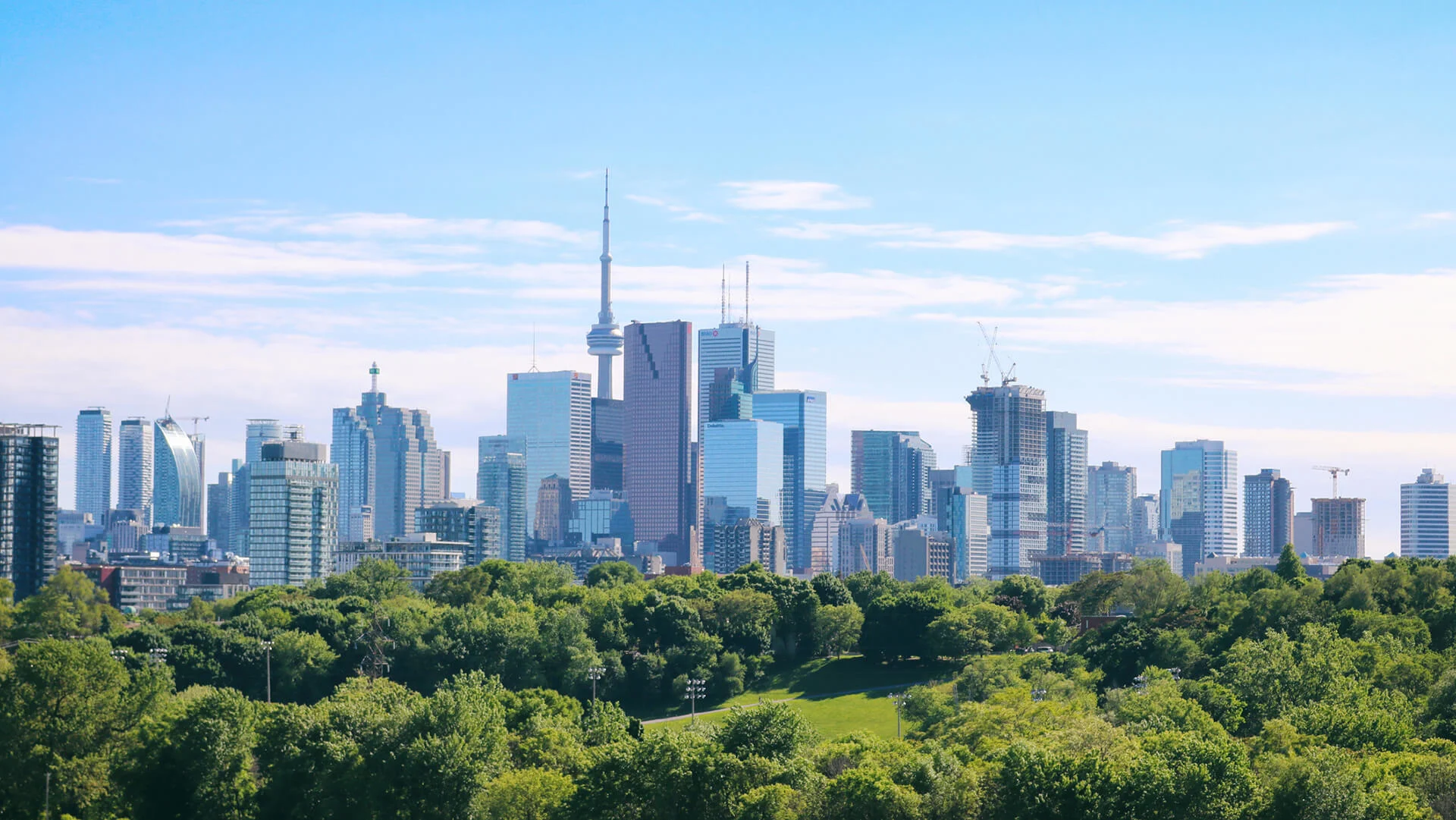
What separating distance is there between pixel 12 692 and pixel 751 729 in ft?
145

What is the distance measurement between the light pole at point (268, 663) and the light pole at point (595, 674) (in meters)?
26.5

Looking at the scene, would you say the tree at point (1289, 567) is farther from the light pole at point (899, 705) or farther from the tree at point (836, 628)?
the light pole at point (899, 705)

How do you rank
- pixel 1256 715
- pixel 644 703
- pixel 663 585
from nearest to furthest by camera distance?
pixel 1256 715 < pixel 644 703 < pixel 663 585

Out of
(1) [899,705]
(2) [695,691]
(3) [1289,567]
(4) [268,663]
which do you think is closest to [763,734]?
(1) [899,705]

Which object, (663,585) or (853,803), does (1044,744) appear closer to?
(853,803)

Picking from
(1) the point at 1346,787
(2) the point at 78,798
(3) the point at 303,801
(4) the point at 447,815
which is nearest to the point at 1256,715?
(1) the point at 1346,787

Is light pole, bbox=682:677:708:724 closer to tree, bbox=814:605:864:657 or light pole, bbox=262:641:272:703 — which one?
tree, bbox=814:605:864:657

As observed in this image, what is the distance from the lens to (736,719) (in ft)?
325

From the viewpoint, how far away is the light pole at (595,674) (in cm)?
14714

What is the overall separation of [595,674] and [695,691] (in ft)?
33.7

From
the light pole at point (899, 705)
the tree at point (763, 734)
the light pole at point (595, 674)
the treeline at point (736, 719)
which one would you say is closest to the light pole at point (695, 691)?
the treeline at point (736, 719)

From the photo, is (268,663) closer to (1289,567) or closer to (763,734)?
(763,734)

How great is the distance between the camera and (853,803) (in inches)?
3369

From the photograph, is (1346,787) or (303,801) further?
(303,801)
